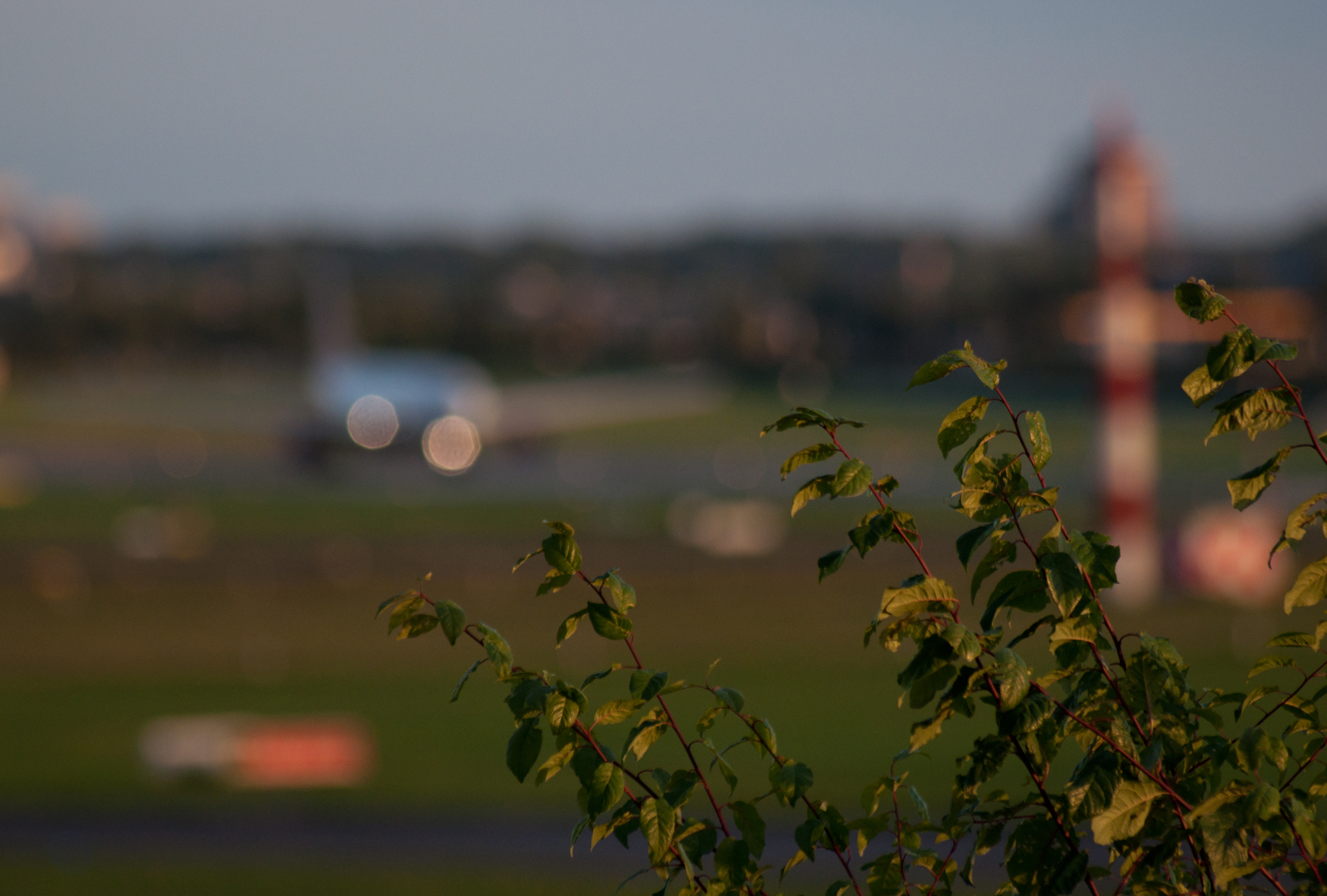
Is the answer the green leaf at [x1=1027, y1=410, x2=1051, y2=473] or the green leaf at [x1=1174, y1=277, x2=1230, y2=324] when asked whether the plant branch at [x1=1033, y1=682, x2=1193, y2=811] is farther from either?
the green leaf at [x1=1174, y1=277, x2=1230, y2=324]

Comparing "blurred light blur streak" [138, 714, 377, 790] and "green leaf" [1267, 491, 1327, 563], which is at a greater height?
"green leaf" [1267, 491, 1327, 563]

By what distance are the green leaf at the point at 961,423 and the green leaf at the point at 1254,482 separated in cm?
37

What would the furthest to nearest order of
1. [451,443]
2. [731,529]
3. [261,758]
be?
[451,443], [731,529], [261,758]

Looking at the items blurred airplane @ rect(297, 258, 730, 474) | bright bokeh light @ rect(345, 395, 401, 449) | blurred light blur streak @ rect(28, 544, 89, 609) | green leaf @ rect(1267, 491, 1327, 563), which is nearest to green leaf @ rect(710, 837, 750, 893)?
green leaf @ rect(1267, 491, 1327, 563)

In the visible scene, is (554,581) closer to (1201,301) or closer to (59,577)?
(1201,301)

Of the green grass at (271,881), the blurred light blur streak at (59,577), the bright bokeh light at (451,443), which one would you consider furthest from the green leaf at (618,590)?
the bright bokeh light at (451,443)

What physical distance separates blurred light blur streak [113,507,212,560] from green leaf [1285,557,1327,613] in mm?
25162

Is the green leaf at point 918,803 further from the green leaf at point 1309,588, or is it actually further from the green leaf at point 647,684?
the green leaf at point 1309,588

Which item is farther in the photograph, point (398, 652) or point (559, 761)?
point (398, 652)

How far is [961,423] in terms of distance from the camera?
2.04 meters

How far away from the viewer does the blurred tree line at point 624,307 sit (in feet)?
230

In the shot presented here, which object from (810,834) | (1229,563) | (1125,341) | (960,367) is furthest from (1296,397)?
(1229,563)

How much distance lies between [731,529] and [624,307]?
244 ft

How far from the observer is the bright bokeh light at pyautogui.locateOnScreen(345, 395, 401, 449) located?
4234 cm
